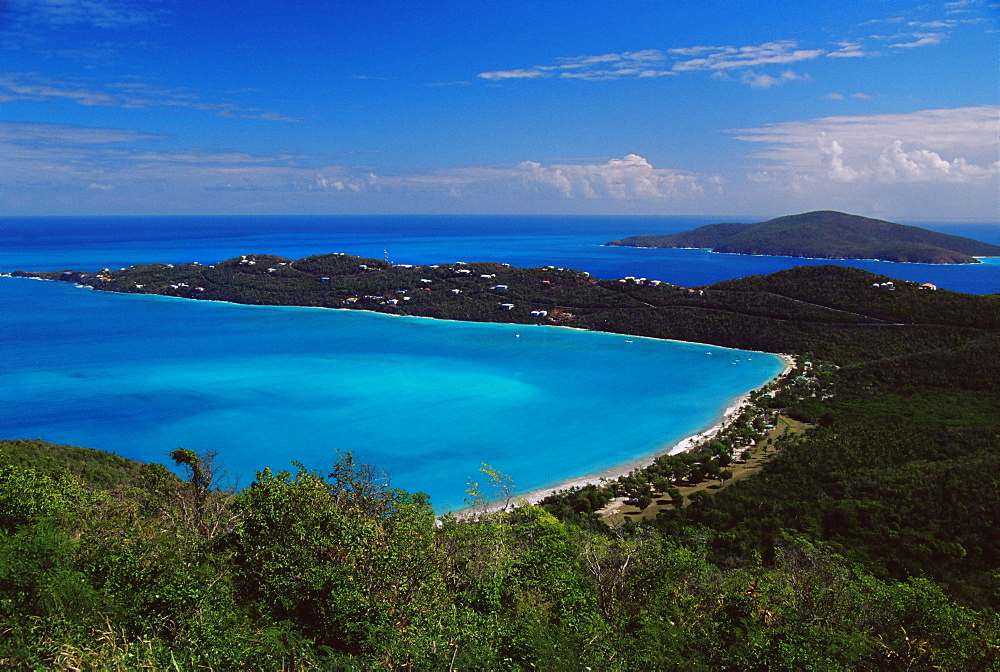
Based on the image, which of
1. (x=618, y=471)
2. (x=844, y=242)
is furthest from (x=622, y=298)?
(x=844, y=242)

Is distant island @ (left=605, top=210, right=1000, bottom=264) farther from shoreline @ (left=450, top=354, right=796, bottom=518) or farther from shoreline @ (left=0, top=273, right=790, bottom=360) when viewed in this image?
shoreline @ (left=450, top=354, right=796, bottom=518)

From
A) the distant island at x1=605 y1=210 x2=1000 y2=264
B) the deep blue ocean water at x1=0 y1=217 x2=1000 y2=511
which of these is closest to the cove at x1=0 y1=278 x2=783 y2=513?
the deep blue ocean water at x1=0 y1=217 x2=1000 y2=511

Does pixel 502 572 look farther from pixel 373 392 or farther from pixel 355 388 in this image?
pixel 355 388

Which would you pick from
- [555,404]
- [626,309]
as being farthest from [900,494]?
[626,309]

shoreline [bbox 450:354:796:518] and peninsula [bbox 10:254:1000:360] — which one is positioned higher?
peninsula [bbox 10:254:1000:360]

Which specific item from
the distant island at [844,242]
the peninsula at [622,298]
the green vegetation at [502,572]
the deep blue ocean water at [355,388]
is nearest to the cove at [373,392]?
the deep blue ocean water at [355,388]
